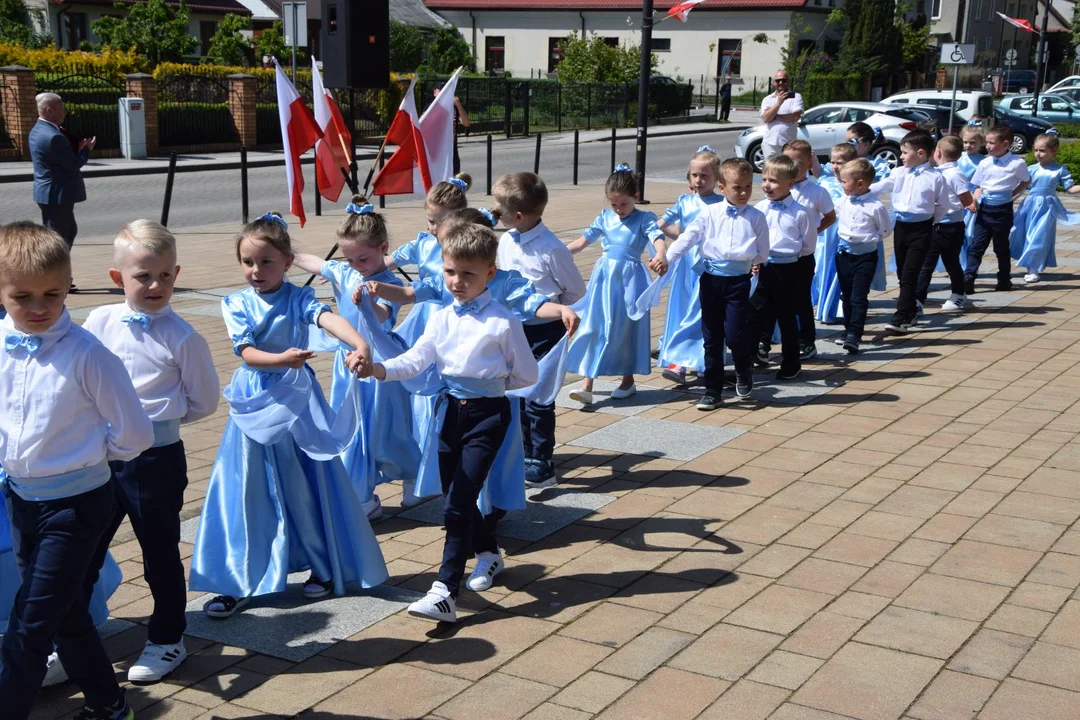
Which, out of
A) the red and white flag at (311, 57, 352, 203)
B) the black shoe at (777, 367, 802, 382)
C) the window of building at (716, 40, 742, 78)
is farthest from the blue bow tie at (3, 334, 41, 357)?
the window of building at (716, 40, 742, 78)

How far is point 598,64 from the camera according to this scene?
45.7m

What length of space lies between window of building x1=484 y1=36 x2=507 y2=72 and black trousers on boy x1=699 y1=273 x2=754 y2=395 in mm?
61574

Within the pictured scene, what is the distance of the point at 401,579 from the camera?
523 centimetres

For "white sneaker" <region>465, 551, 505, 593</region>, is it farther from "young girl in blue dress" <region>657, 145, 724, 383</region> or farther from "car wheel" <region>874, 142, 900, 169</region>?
"car wheel" <region>874, 142, 900, 169</region>

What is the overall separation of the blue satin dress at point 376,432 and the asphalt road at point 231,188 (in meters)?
11.9

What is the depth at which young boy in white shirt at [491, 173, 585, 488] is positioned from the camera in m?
6.32

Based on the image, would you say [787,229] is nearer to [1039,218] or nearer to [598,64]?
[1039,218]

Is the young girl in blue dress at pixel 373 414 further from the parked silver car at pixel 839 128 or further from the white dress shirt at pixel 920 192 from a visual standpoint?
the parked silver car at pixel 839 128

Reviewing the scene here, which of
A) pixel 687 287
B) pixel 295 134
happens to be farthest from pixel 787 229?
pixel 295 134

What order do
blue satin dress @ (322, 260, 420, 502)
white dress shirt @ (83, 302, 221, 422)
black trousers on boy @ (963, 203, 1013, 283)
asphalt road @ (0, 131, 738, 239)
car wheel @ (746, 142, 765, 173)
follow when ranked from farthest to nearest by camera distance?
1. car wheel @ (746, 142, 765, 173)
2. asphalt road @ (0, 131, 738, 239)
3. black trousers on boy @ (963, 203, 1013, 283)
4. blue satin dress @ (322, 260, 420, 502)
5. white dress shirt @ (83, 302, 221, 422)

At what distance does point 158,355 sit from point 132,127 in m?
25.9

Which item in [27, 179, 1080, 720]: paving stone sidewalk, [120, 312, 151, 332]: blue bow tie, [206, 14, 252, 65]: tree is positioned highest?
[206, 14, 252, 65]: tree

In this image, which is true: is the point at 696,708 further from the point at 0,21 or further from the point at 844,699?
the point at 0,21

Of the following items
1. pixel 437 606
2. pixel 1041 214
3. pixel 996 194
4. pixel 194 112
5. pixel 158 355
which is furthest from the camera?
pixel 194 112
